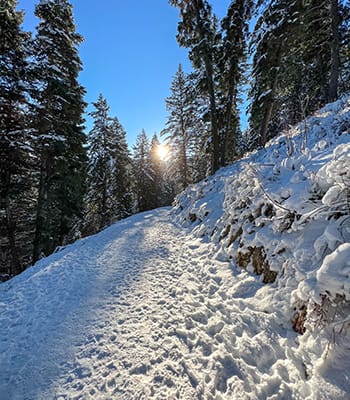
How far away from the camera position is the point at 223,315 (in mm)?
2916

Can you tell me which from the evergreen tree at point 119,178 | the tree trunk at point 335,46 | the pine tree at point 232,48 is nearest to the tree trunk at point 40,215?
the evergreen tree at point 119,178

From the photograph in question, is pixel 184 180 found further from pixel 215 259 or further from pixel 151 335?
pixel 151 335

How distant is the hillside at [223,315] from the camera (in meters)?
1.91

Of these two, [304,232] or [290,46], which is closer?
[304,232]

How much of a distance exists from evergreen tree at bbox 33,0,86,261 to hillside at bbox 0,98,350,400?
6.65 m

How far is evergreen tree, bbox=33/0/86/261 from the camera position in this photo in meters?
Answer: 9.98

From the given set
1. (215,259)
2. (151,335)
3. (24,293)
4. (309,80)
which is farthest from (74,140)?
(309,80)

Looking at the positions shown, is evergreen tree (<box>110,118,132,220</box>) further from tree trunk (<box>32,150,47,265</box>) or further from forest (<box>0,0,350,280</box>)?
tree trunk (<box>32,150,47,265</box>)

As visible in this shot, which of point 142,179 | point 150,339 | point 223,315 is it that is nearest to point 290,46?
point 223,315

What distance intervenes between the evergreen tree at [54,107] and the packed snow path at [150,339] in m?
6.87

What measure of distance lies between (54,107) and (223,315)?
487 inches

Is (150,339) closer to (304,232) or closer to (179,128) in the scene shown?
(304,232)

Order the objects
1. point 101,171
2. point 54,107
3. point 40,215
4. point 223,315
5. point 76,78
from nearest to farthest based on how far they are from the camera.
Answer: point 223,315, point 40,215, point 54,107, point 76,78, point 101,171

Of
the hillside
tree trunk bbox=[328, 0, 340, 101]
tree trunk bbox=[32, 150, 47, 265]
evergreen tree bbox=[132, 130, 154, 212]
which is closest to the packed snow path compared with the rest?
the hillside
